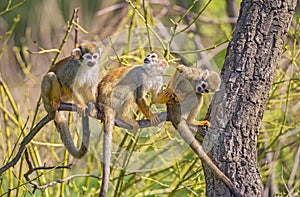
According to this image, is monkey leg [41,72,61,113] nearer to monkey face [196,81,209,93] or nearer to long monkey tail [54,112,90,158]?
long monkey tail [54,112,90,158]

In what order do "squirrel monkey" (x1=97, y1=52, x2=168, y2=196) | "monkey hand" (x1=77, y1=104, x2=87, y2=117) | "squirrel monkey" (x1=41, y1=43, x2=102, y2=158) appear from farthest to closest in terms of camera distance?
"squirrel monkey" (x1=41, y1=43, x2=102, y2=158) < "monkey hand" (x1=77, y1=104, x2=87, y2=117) < "squirrel monkey" (x1=97, y1=52, x2=168, y2=196)

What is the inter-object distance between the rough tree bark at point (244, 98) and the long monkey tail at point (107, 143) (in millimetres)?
363

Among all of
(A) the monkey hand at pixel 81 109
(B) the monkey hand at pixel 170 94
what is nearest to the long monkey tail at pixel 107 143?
(A) the monkey hand at pixel 81 109

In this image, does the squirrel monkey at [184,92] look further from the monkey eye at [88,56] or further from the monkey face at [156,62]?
the monkey eye at [88,56]

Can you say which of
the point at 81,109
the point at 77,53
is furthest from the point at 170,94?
the point at 77,53

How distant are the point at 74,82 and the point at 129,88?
31 cm

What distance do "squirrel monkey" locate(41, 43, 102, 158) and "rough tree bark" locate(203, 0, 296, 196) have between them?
56 cm

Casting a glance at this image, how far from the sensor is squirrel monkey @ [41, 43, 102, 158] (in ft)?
8.49

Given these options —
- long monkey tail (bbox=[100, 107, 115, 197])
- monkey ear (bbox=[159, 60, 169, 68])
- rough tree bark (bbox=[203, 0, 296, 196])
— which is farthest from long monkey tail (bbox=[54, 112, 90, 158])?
rough tree bark (bbox=[203, 0, 296, 196])

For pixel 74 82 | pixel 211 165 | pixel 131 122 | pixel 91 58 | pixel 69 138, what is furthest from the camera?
pixel 69 138

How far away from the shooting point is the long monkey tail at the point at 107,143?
6.90 feet

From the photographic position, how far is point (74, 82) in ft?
8.86

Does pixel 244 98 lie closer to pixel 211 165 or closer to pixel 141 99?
pixel 211 165

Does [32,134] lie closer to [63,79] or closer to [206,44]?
[63,79]
